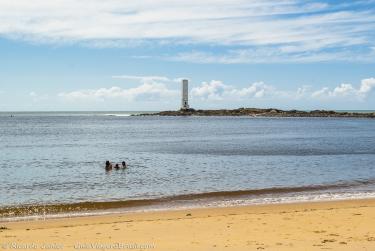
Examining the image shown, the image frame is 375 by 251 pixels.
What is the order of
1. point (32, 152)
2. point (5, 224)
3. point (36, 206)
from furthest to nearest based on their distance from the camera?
point (32, 152), point (36, 206), point (5, 224)

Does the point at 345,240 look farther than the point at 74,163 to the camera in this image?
No

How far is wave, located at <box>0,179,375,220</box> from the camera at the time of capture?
1922 cm

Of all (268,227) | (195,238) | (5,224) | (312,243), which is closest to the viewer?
(312,243)

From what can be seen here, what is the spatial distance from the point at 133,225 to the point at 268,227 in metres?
4.31

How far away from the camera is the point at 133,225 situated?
15.0m

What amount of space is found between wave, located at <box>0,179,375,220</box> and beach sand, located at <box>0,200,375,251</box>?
1.99m

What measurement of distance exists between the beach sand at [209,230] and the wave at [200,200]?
1.99 m

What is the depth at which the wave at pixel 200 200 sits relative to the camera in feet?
63.1

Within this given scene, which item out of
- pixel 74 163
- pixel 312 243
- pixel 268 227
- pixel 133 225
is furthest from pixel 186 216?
pixel 74 163

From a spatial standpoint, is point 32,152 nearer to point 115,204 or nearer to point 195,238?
point 115,204

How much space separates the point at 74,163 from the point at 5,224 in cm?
2218

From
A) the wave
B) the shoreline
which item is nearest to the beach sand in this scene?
the shoreline

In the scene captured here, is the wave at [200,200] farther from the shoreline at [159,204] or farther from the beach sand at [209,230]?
the beach sand at [209,230]

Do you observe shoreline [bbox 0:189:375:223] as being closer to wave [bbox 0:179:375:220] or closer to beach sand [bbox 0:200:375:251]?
wave [bbox 0:179:375:220]
